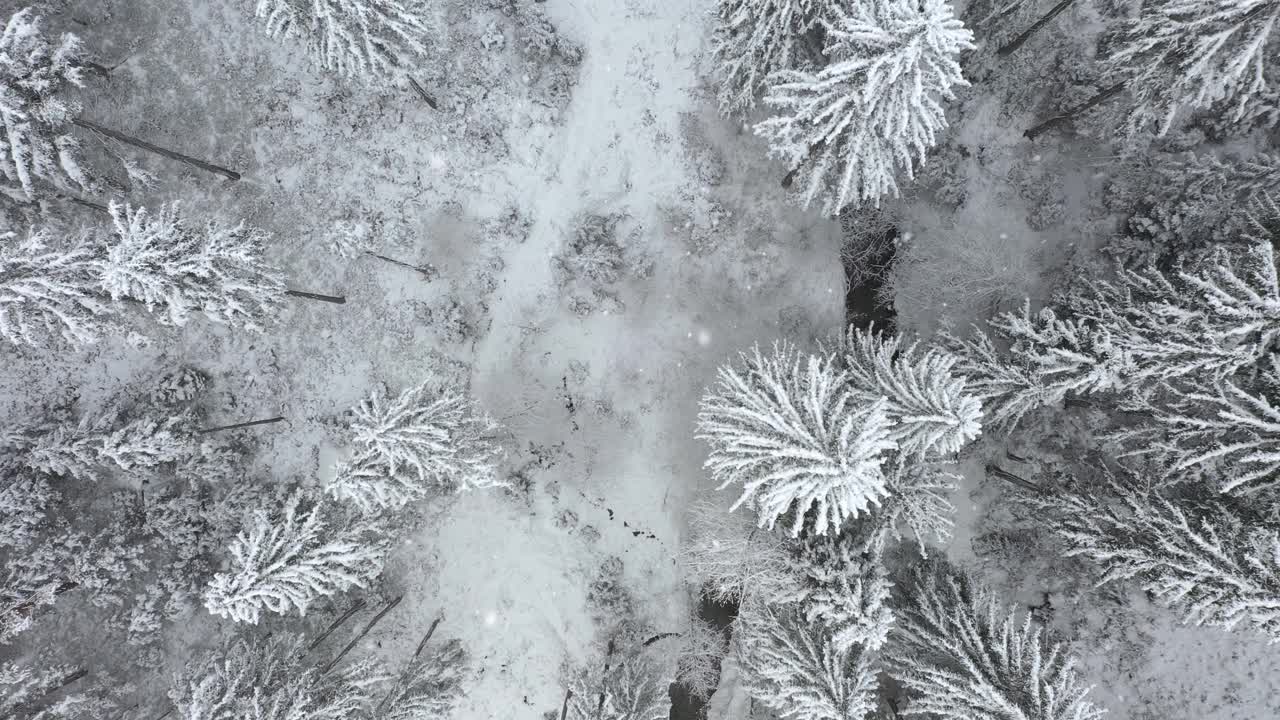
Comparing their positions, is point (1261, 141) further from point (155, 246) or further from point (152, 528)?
point (152, 528)

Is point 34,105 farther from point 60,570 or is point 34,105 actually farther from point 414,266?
point 60,570

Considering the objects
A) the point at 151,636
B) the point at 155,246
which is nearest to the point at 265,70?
the point at 155,246

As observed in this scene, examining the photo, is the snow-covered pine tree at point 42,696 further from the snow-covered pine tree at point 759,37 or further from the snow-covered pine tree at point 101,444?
the snow-covered pine tree at point 759,37

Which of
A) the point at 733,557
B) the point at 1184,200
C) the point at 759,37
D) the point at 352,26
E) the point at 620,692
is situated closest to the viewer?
the point at 759,37

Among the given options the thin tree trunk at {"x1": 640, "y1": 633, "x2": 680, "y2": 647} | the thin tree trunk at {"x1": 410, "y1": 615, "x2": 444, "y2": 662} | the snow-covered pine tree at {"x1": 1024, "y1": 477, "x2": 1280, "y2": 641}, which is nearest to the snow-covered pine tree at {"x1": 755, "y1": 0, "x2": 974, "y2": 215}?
the snow-covered pine tree at {"x1": 1024, "y1": 477, "x2": 1280, "y2": 641}

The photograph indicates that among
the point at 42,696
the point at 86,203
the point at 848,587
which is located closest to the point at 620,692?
the point at 848,587

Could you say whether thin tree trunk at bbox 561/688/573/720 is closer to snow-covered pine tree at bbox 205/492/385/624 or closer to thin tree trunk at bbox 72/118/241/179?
snow-covered pine tree at bbox 205/492/385/624
